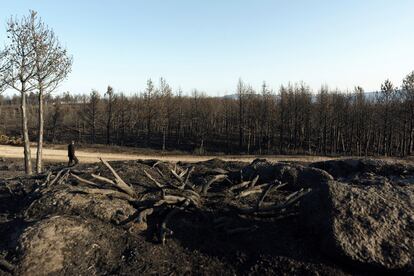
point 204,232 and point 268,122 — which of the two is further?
point 268,122

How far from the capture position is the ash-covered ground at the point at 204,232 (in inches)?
221

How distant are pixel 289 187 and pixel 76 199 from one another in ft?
16.2

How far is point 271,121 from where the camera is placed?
160 ft

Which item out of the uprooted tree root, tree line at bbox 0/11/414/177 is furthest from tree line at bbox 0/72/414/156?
the uprooted tree root

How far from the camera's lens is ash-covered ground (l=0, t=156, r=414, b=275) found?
18.4 feet

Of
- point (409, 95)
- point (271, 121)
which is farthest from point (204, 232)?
point (271, 121)

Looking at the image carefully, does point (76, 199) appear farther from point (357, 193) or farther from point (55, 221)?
point (357, 193)

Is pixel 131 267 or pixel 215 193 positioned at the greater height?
pixel 215 193

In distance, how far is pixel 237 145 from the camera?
173 feet

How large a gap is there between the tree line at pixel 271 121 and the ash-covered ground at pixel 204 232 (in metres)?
32.7

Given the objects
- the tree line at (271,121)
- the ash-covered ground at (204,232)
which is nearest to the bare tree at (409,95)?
the tree line at (271,121)

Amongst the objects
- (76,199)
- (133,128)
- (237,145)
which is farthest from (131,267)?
(133,128)

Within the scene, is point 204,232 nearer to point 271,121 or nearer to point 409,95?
point 409,95

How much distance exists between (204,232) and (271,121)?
43.0 metres
